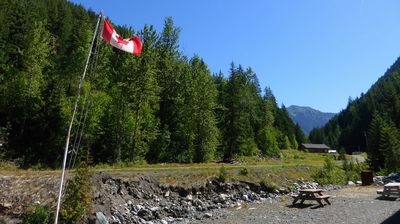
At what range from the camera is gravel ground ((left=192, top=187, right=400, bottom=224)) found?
2089 cm

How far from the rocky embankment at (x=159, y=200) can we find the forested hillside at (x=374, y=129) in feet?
96.2

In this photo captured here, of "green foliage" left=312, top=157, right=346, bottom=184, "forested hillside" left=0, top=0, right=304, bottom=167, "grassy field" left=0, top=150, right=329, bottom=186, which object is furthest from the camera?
"green foliage" left=312, top=157, right=346, bottom=184

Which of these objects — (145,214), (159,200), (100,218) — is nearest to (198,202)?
(159,200)

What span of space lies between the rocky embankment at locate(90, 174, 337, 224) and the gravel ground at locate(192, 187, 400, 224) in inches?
59.7

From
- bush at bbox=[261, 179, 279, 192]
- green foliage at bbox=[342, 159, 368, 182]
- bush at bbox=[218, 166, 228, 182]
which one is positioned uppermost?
green foliage at bbox=[342, 159, 368, 182]

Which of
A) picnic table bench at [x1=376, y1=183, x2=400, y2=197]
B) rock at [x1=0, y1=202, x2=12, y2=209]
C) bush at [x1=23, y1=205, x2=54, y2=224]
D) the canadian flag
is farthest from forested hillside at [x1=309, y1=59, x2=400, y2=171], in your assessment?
the canadian flag

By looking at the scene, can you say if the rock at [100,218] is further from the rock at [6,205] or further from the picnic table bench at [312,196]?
the picnic table bench at [312,196]

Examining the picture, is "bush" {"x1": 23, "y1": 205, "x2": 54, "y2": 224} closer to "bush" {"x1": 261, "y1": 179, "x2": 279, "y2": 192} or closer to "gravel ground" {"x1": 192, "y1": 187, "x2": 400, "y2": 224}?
"gravel ground" {"x1": 192, "y1": 187, "x2": 400, "y2": 224}

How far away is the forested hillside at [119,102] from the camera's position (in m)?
41.5

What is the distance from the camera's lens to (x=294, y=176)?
1598 inches

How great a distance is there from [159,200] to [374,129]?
50.0m

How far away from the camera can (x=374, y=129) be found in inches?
2475

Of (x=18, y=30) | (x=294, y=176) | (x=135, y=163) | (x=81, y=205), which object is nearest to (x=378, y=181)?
(x=294, y=176)

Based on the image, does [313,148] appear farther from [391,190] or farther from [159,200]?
[159,200]
